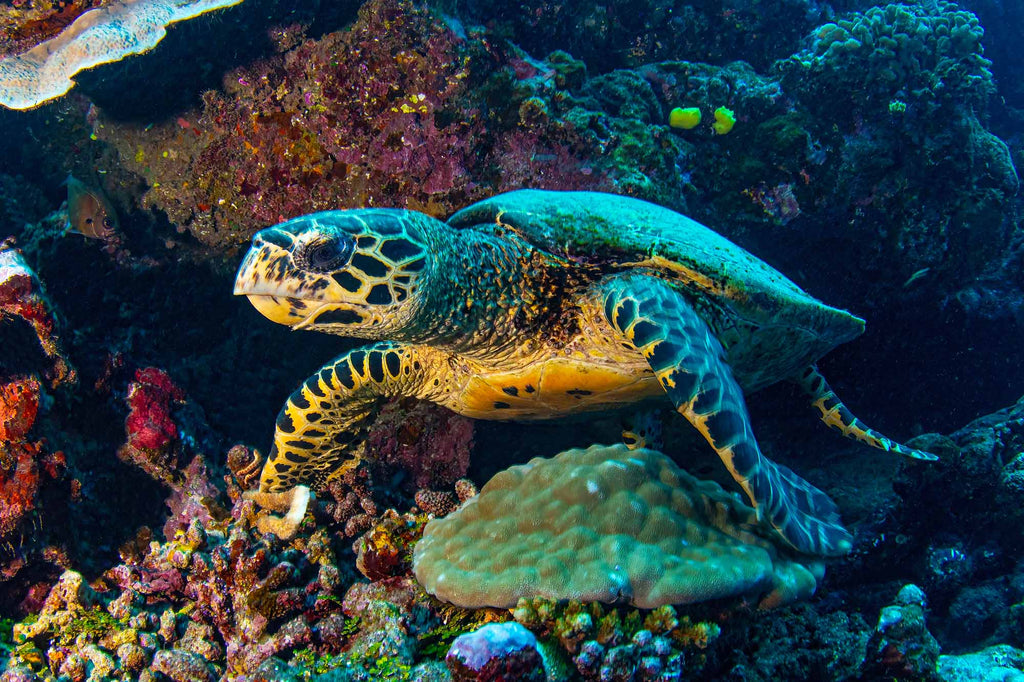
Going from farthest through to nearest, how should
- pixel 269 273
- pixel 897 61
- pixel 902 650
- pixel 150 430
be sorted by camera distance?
pixel 897 61 → pixel 150 430 → pixel 902 650 → pixel 269 273

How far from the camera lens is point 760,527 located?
233 cm

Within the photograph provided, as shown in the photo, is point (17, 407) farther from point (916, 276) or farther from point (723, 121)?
point (916, 276)

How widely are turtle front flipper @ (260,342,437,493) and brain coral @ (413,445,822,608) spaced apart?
3.48 ft

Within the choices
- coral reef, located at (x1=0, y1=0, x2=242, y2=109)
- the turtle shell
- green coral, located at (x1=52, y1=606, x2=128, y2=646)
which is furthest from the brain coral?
coral reef, located at (x1=0, y1=0, x2=242, y2=109)

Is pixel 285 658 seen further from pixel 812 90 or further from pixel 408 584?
pixel 812 90

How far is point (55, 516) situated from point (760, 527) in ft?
11.9

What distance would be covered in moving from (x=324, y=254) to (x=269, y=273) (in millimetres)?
218

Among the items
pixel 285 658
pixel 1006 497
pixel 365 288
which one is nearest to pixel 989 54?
pixel 1006 497

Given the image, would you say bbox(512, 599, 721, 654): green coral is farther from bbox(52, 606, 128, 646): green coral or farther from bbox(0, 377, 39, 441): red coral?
bbox(0, 377, 39, 441): red coral

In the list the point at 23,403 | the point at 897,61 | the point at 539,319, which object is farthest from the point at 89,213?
the point at 897,61

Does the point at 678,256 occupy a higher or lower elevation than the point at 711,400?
higher

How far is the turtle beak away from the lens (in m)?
1.99

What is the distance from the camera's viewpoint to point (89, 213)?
3855mm

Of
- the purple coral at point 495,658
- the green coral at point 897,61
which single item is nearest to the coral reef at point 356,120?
the purple coral at point 495,658
